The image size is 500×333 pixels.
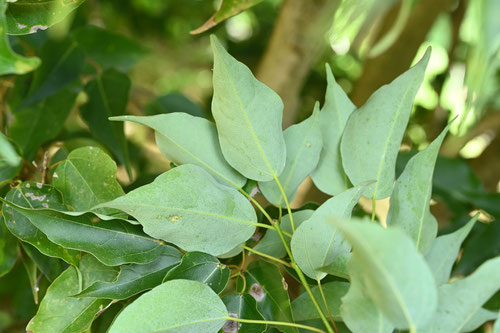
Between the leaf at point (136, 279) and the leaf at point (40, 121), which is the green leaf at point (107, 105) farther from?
the leaf at point (136, 279)

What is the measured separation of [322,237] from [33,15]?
150mm

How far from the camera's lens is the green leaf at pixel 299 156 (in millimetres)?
246

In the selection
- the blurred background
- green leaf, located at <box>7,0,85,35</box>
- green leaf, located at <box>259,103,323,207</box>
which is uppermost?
green leaf, located at <box>7,0,85,35</box>

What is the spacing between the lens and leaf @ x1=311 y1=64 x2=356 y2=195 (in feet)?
0.82

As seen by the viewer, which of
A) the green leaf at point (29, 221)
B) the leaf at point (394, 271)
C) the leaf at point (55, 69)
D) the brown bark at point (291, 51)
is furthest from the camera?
the brown bark at point (291, 51)

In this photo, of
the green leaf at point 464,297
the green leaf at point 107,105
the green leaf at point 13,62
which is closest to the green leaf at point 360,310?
the green leaf at point 464,297

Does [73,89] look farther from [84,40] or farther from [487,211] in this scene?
[487,211]

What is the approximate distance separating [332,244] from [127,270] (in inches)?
3.5

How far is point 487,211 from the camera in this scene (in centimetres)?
45

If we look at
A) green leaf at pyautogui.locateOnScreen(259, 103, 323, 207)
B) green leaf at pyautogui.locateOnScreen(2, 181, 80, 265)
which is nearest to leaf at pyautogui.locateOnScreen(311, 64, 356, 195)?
green leaf at pyautogui.locateOnScreen(259, 103, 323, 207)

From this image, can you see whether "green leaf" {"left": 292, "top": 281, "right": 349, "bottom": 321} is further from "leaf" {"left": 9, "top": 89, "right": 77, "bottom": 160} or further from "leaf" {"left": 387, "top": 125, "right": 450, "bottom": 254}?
"leaf" {"left": 9, "top": 89, "right": 77, "bottom": 160}

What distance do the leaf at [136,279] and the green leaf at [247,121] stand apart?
0.17ft

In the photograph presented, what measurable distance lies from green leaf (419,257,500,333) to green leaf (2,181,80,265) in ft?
0.50

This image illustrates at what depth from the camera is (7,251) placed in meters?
0.28
